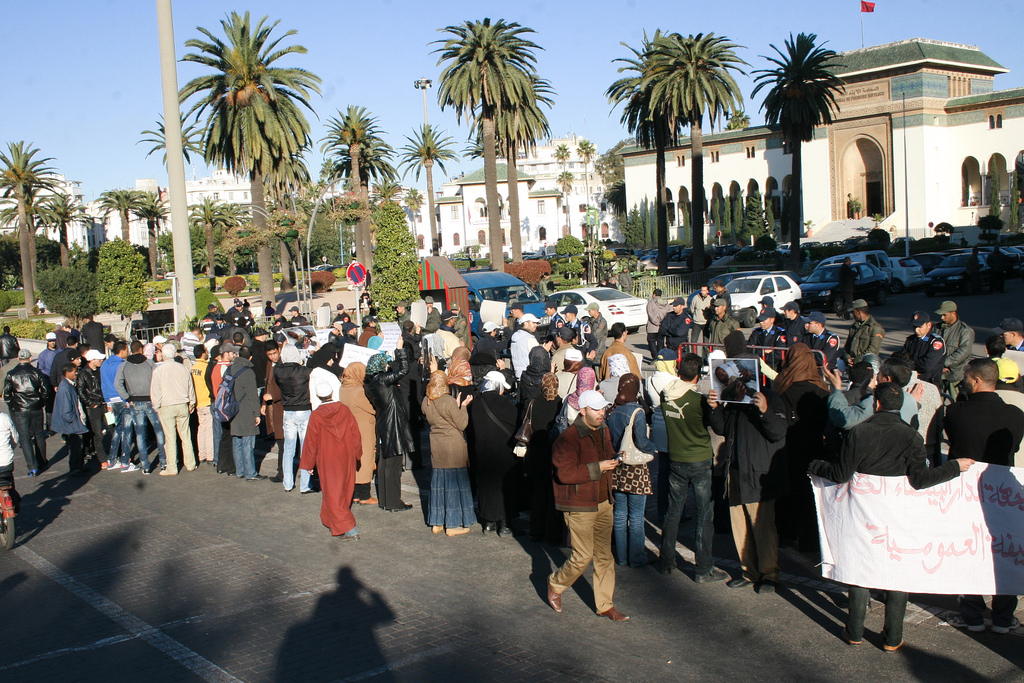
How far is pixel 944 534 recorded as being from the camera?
5.70 metres

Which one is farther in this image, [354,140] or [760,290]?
[354,140]

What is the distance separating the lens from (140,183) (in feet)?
603

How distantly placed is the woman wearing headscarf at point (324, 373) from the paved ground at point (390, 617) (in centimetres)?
145

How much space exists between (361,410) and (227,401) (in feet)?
8.48

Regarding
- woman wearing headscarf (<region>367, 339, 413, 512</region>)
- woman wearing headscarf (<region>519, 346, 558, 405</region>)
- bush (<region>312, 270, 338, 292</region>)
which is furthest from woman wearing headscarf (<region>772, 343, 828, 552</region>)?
bush (<region>312, 270, 338, 292</region>)

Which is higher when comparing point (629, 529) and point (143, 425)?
point (143, 425)

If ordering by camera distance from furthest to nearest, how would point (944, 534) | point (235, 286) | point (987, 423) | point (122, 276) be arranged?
point (235, 286), point (122, 276), point (987, 423), point (944, 534)

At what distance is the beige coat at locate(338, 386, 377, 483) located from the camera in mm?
9625

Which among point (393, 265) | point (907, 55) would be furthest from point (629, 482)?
point (907, 55)

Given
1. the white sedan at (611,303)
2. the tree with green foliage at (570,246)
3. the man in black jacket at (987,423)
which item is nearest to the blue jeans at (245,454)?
the man in black jacket at (987,423)

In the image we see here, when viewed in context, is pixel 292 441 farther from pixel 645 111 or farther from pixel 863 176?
pixel 863 176

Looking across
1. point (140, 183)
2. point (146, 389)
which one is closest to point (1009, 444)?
point (146, 389)

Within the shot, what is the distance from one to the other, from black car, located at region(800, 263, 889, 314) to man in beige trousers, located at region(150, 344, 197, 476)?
2251cm

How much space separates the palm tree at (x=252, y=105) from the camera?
3741cm
